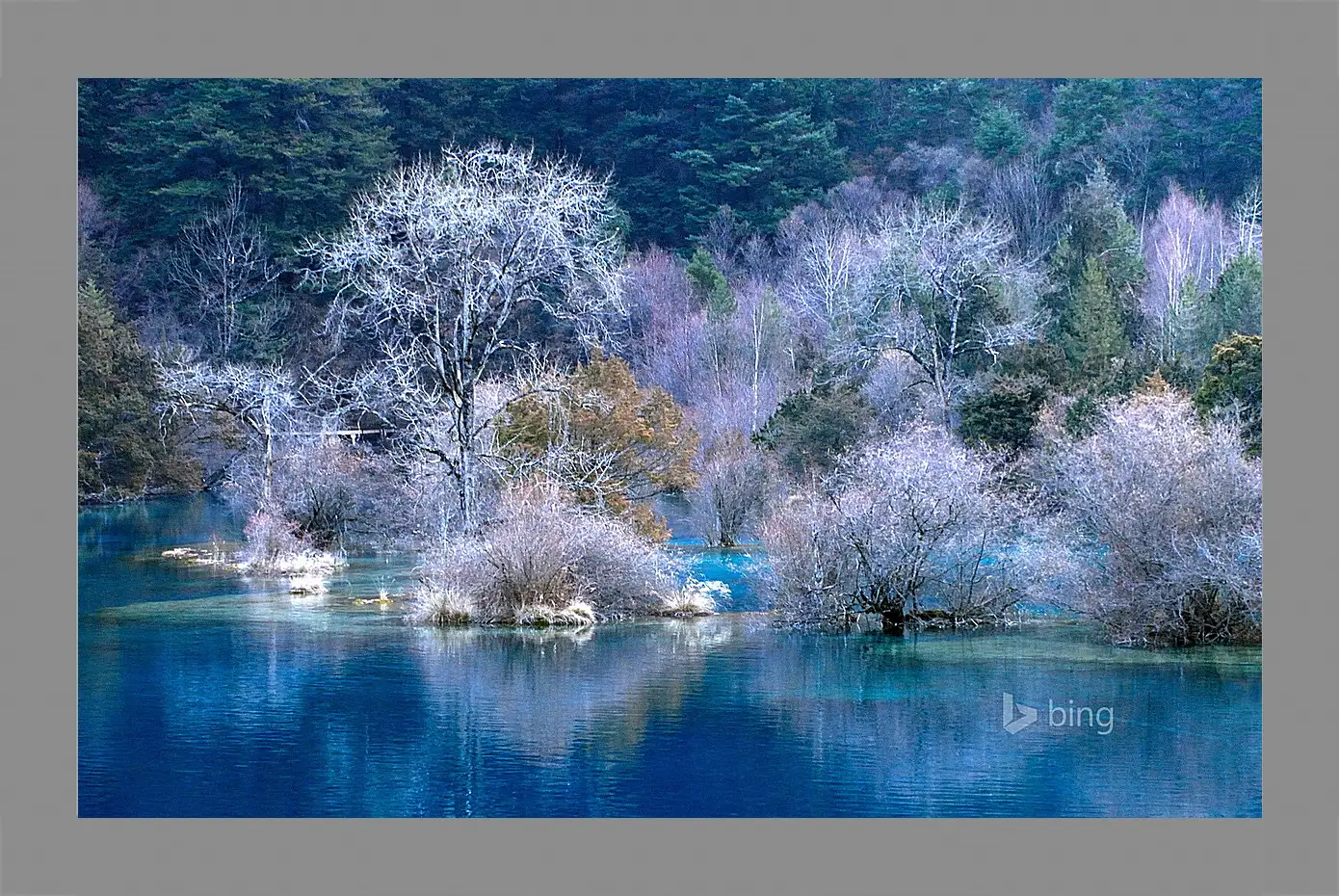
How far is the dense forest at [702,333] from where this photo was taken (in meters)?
17.6

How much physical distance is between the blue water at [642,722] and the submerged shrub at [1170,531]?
54cm

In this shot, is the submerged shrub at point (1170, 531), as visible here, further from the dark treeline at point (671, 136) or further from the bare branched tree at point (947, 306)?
the dark treeline at point (671, 136)

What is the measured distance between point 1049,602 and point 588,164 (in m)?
28.8

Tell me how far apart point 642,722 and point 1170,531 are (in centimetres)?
604

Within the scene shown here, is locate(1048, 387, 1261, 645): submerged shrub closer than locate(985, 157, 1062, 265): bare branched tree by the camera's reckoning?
Yes

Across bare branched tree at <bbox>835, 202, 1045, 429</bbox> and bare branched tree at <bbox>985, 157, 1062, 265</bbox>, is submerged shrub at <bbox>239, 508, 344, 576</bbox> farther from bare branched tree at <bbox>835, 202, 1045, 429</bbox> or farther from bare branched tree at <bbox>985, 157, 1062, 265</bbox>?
bare branched tree at <bbox>985, 157, 1062, 265</bbox>

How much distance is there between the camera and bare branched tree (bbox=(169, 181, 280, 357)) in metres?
41.7

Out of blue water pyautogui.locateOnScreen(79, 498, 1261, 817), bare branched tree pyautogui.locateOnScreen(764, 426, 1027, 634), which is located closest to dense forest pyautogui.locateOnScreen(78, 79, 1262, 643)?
bare branched tree pyautogui.locateOnScreen(764, 426, 1027, 634)

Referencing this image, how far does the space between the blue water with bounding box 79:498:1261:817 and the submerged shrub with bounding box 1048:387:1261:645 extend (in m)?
0.54

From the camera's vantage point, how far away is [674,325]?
40.8 m

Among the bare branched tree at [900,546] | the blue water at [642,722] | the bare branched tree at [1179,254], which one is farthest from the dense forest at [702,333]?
the blue water at [642,722]

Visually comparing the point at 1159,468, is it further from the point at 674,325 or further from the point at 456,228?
the point at 674,325
